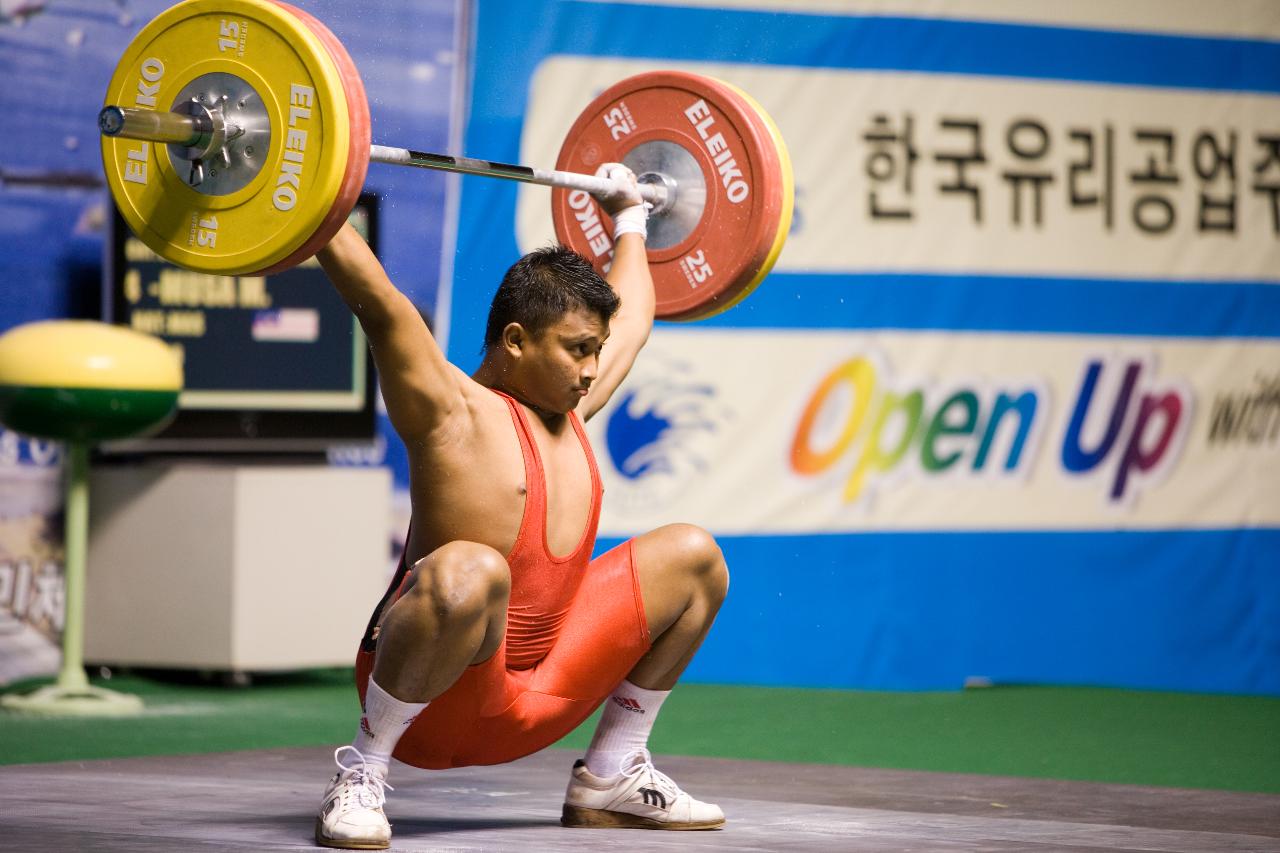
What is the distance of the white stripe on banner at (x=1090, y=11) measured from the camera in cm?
588

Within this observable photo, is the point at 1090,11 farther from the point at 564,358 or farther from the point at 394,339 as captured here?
the point at 394,339

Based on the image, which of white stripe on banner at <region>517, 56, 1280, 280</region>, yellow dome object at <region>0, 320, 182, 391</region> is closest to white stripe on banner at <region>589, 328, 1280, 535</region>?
white stripe on banner at <region>517, 56, 1280, 280</region>

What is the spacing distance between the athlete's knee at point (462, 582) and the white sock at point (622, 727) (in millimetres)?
436

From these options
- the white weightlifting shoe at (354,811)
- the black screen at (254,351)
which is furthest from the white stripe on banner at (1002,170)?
the white weightlifting shoe at (354,811)

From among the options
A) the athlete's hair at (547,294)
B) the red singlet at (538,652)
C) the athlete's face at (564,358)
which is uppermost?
the athlete's hair at (547,294)

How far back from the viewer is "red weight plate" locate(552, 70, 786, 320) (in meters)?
3.62

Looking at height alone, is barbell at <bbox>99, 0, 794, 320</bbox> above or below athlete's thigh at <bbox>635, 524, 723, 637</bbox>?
above

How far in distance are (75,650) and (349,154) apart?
2.65 metres

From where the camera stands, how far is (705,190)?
3672 mm

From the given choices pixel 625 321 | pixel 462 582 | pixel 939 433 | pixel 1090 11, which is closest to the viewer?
pixel 462 582

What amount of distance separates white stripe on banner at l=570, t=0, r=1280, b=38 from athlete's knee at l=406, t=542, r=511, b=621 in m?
3.28

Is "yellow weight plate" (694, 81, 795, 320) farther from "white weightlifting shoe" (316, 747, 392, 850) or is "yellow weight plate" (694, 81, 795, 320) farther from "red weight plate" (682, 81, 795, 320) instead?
"white weightlifting shoe" (316, 747, 392, 850)

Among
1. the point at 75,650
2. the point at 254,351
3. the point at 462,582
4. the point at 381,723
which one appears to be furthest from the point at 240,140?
the point at 254,351

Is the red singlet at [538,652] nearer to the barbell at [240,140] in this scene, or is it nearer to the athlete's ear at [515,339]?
the athlete's ear at [515,339]
